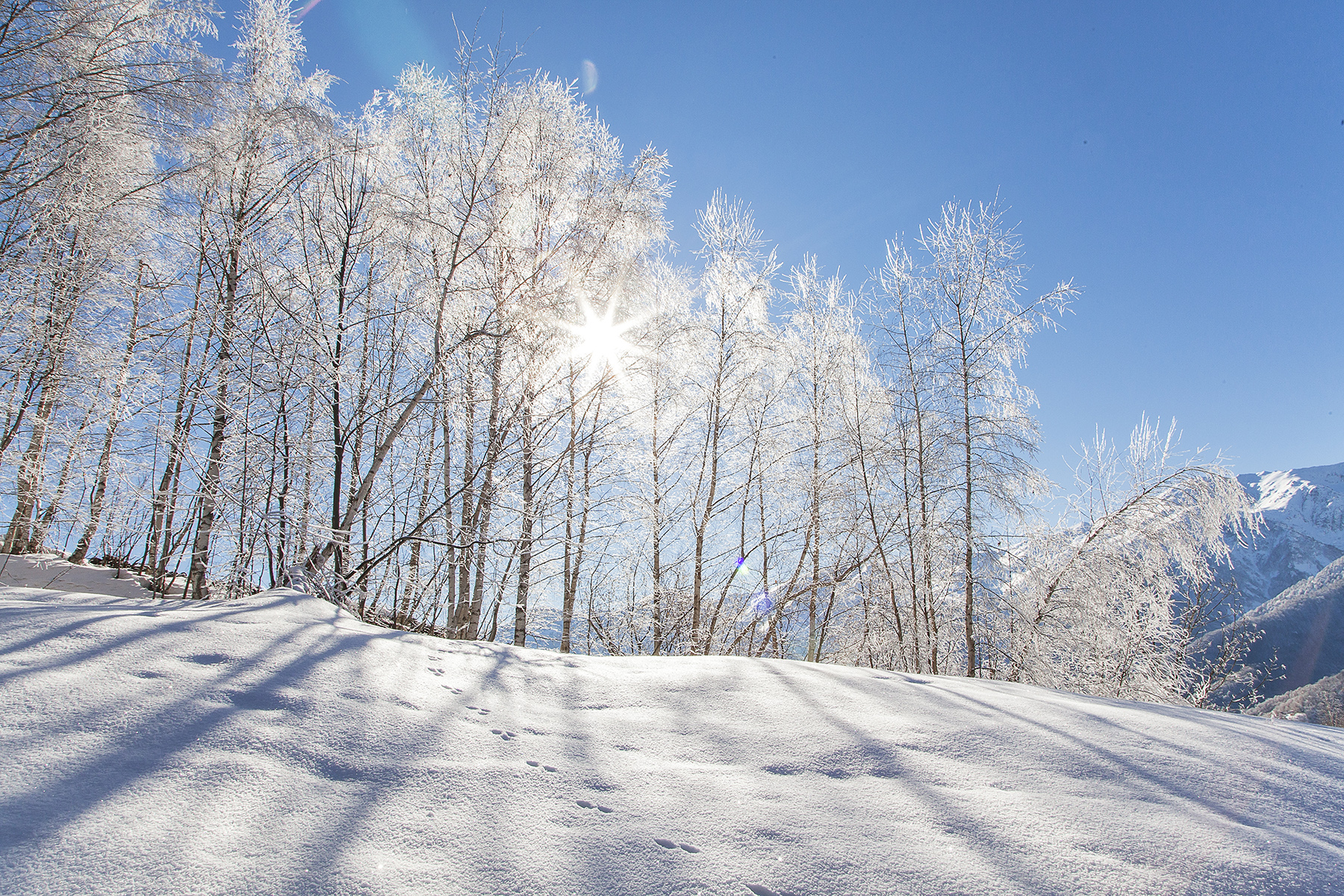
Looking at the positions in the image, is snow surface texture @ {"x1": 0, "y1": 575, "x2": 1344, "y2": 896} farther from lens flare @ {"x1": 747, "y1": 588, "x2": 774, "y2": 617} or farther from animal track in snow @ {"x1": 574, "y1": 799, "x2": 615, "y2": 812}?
lens flare @ {"x1": 747, "y1": 588, "x2": 774, "y2": 617}

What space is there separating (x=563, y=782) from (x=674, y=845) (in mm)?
332

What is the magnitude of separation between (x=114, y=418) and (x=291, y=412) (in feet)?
6.44

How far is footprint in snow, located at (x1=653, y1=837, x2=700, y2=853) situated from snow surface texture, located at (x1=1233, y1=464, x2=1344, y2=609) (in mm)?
236087

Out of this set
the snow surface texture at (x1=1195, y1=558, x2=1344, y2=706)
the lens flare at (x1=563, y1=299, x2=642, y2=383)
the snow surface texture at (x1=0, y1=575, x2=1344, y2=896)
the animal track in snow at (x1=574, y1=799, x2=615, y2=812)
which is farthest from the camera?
the snow surface texture at (x1=1195, y1=558, x2=1344, y2=706)

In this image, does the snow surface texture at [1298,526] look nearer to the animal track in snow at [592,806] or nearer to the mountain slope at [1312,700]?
the mountain slope at [1312,700]

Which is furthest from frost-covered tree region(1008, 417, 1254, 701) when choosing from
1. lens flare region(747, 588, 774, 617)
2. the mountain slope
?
the mountain slope

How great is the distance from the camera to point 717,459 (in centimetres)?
623

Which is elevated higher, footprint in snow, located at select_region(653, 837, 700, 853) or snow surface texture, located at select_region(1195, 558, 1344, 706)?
footprint in snow, located at select_region(653, 837, 700, 853)

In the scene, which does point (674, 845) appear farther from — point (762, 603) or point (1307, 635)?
point (1307, 635)

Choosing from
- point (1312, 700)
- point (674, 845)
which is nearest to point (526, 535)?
point (674, 845)

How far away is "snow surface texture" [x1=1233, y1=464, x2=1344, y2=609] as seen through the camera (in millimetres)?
173125

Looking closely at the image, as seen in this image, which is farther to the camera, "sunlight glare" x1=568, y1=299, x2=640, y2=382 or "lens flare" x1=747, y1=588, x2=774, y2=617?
"lens flare" x1=747, y1=588, x2=774, y2=617

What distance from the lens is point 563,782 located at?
1235mm

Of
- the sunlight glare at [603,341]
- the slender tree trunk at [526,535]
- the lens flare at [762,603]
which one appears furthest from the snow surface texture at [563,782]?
the lens flare at [762,603]
